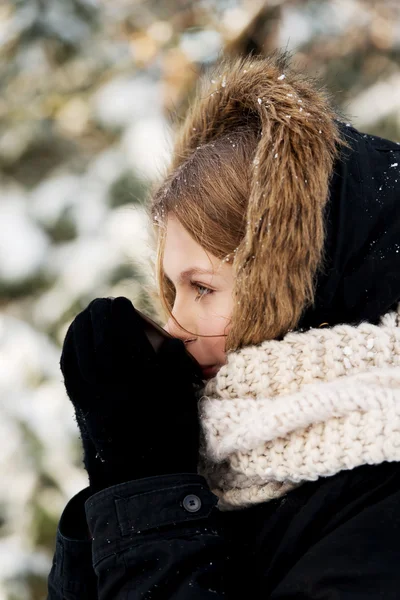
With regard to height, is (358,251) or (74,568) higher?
(358,251)

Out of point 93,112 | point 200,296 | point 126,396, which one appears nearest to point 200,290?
point 200,296

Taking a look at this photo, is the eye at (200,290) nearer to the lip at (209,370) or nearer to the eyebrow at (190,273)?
the eyebrow at (190,273)

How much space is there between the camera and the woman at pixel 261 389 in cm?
87

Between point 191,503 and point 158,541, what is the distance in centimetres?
7

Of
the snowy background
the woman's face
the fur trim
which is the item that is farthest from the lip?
the snowy background

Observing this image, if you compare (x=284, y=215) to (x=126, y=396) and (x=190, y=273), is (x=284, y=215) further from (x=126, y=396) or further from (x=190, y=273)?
(x=126, y=396)

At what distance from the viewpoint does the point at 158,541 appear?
35.8 inches

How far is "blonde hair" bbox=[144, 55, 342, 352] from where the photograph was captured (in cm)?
100

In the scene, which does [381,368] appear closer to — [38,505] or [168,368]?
[168,368]

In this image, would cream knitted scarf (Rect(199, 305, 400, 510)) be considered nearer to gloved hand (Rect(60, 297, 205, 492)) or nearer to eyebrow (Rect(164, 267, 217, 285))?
gloved hand (Rect(60, 297, 205, 492))

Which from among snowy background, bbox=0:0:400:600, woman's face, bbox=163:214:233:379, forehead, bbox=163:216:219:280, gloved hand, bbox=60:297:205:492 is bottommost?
gloved hand, bbox=60:297:205:492

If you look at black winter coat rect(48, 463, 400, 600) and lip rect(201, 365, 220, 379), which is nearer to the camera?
black winter coat rect(48, 463, 400, 600)

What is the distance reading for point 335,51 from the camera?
9.56 feet

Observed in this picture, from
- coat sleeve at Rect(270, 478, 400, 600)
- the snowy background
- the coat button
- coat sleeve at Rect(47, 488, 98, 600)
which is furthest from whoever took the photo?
the snowy background
